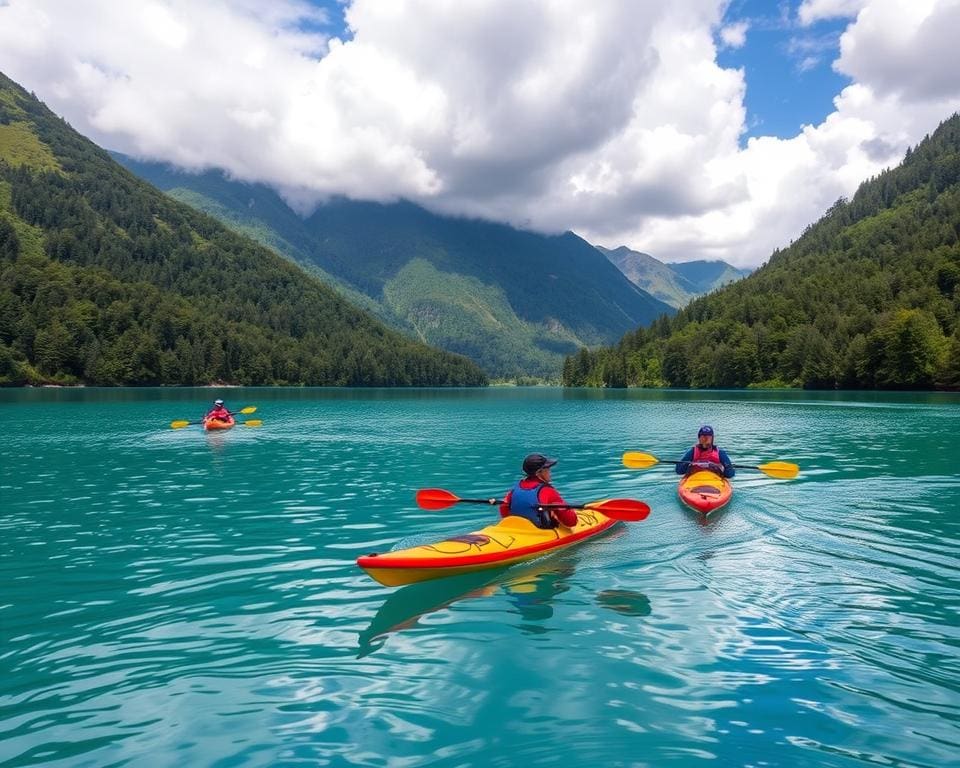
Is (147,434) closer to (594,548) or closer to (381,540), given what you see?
(381,540)

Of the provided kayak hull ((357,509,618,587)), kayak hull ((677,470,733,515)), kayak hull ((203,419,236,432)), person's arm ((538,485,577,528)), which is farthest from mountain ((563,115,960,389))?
kayak hull ((357,509,618,587))

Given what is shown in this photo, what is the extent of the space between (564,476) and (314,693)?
22037 mm

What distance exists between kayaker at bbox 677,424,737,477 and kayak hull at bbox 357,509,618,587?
8011mm

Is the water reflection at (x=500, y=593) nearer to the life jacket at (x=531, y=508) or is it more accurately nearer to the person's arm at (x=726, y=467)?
the life jacket at (x=531, y=508)

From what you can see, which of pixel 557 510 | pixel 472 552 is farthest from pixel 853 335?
pixel 472 552

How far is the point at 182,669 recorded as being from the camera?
31.7ft

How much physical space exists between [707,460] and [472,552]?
1302 cm

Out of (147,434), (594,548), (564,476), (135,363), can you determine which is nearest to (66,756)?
(594,548)

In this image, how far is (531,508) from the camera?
15.4 meters

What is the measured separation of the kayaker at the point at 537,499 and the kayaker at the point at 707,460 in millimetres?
9249

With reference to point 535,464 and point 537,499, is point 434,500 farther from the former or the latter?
point 535,464

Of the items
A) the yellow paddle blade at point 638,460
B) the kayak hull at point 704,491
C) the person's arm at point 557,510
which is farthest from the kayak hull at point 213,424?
the person's arm at point 557,510

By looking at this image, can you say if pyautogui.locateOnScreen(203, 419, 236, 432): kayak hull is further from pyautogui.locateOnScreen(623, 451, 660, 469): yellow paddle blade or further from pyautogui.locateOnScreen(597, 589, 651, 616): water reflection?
pyautogui.locateOnScreen(597, 589, 651, 616): water reflection

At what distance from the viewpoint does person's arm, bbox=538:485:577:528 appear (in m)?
15.6
